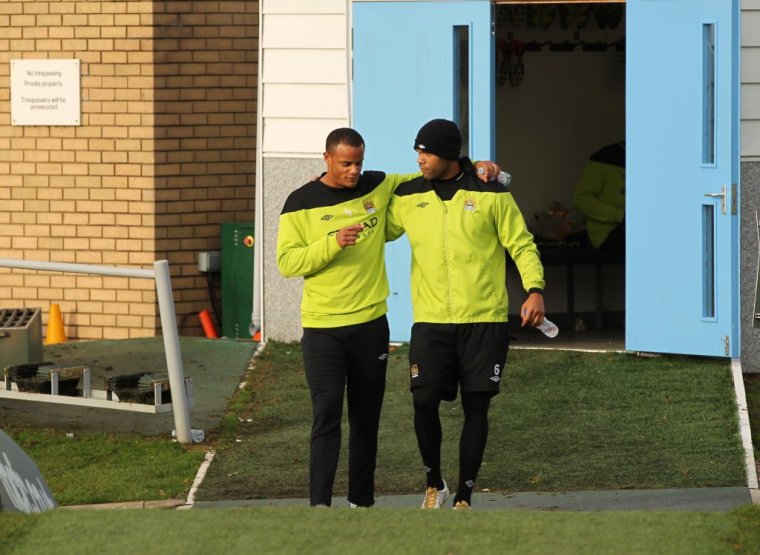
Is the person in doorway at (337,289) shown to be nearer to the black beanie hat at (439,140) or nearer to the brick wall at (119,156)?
the black beanie hat at (439,140)

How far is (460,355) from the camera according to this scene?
7.00 meters

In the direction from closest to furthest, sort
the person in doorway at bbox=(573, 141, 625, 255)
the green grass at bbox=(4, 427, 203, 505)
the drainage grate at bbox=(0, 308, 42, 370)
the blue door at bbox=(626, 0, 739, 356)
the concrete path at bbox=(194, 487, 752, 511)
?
the concrete path at bbox=(194, 487, 752, 511), the green grass at bbox=(4, 427, 203, 505), the drainage grate at bbox=(0, 308, 42, 370), the blue door at bbox=(626, 0, 739, 356), the person in doorway at bbox=(573, 141, 625, 255)

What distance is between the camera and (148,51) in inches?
474

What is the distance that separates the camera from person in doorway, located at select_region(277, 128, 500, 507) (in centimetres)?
696

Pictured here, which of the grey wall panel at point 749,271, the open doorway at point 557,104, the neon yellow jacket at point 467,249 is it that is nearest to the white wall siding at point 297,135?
the open doorway at point 557,104

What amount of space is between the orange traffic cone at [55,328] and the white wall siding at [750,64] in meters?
5.29

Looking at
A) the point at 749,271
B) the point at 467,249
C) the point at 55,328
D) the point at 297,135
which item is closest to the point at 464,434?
the point at 467,249

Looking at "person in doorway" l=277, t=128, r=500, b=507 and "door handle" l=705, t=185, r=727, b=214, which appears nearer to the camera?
"person in doorway" l=277, t=128, r=500, b=507

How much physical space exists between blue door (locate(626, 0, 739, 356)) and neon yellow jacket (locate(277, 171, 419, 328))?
151 inches

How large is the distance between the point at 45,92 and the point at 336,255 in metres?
5.89

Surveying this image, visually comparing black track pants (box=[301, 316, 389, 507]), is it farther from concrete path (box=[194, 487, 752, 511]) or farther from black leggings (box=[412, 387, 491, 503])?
concrete path (box=[194, 487, 752, 511])

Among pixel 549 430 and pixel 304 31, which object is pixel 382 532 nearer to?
pixel 549 430

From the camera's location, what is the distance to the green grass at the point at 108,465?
7.98m

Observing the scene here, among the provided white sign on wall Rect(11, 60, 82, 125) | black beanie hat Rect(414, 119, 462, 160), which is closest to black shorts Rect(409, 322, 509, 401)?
black beanie hat Rect(414, 119, 462, 160)
